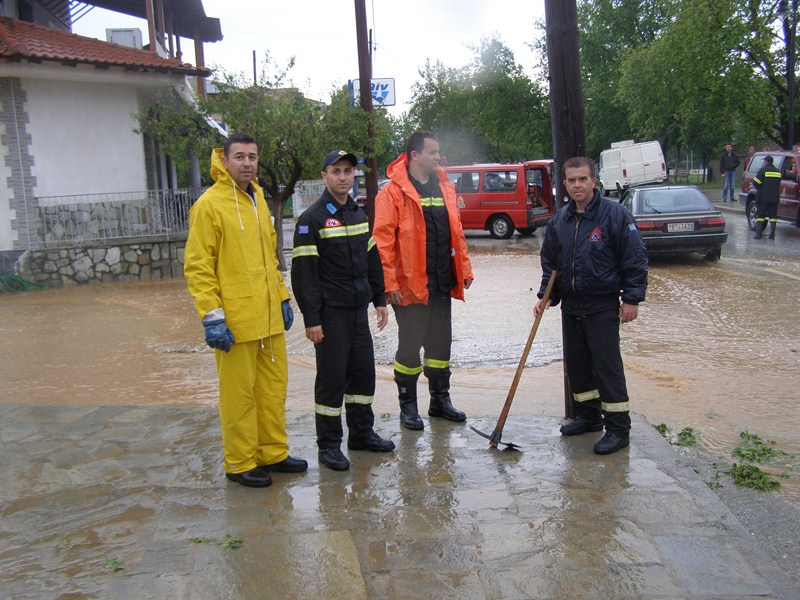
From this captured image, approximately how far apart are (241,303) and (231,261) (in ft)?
0.76

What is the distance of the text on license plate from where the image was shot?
14.0 meters

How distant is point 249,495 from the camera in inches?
167

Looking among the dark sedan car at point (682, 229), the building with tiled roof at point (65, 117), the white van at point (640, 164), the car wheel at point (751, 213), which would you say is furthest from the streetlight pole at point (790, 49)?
the building with tiled roof at point (65, 117)

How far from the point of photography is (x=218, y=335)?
4086 millimetres

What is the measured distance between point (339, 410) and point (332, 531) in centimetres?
108

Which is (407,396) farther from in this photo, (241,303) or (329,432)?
(241,303)

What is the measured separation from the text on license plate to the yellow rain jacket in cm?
1106

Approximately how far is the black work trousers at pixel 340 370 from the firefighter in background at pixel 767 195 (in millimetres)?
14800

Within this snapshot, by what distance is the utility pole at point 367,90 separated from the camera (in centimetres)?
1277

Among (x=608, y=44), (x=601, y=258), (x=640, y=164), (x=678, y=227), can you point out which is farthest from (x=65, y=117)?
(x=608, y=44)

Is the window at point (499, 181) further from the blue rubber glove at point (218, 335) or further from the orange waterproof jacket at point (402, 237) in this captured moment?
the blue rubber glove at point (218, 335)

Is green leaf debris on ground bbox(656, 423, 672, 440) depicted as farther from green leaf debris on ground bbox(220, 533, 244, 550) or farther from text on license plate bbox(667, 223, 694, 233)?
text on license plate bbox(667, 223, 694, 233)

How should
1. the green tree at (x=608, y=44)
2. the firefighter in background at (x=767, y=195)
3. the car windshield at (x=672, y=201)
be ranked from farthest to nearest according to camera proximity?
the green tree at (x=608, y=44) → the firefighter in background at (x=767, y=195) → the car windshield at (x=672, y=201)

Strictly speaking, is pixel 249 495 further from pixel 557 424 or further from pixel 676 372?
pixel 676 372
